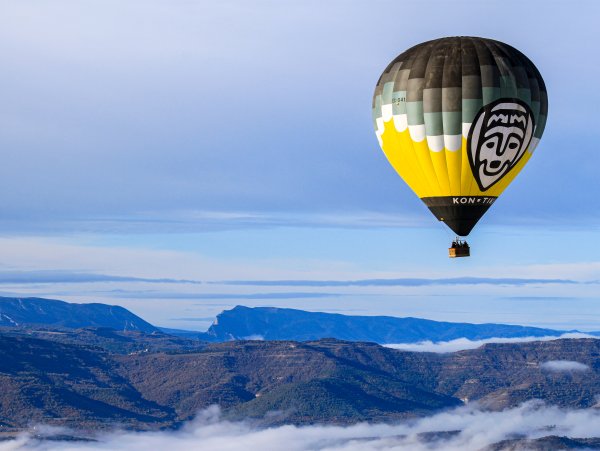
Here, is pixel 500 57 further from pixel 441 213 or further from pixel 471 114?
pixel 441 213

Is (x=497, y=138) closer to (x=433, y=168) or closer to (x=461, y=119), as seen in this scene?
(x=461, y=119)

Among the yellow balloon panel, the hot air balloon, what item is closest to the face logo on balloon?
the hot air balloon

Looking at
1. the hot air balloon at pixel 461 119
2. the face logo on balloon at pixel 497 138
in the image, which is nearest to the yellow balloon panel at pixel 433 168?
the hot air balloon at pixel 461 119

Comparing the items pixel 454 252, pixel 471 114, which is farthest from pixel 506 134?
pixel 454 252

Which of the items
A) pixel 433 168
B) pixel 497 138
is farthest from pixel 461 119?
pixel 433 168

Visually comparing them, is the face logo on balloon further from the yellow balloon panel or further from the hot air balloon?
the yellow balloon panel

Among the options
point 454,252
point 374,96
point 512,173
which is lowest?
point 454,252

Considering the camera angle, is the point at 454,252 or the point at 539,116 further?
the point at 539,116
